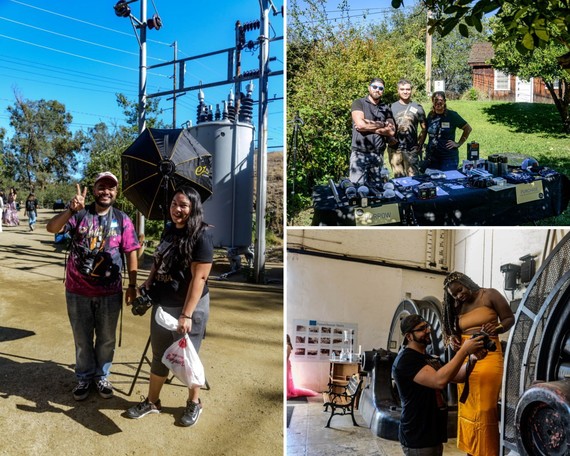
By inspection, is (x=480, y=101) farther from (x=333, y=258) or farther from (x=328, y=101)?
(x=333, y=258)

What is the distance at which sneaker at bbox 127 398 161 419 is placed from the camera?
7.85ft

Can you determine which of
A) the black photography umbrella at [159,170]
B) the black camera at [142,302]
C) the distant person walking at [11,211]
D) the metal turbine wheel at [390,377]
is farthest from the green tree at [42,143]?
the metal turbine wheel at [390,377]

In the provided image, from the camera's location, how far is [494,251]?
1985 millimetres

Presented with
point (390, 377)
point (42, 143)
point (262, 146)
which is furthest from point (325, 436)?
point (42, 143)

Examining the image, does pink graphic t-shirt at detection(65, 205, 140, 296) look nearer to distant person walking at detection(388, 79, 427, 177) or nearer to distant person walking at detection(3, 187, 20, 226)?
distant person walking at detection(388, 79, 427, 177)

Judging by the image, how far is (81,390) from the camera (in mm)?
2529

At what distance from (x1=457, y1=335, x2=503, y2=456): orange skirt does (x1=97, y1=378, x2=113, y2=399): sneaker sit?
1.47 meters

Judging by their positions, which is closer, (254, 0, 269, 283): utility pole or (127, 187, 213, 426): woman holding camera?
(127, 187, 213, 426): woman holding camera

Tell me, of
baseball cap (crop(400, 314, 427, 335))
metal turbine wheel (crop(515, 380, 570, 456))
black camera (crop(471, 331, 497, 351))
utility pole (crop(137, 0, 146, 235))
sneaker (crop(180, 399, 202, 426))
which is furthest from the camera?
utility pole (crop(137, 0, 146, 235))

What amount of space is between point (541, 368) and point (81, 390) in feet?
6.04

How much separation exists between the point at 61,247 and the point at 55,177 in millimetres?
1063

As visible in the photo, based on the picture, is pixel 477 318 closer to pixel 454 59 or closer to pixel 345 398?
pixel 345 398

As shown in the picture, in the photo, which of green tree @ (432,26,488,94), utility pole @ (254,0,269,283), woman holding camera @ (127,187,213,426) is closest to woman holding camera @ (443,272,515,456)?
woman holding camera @ (127,187,213,426)

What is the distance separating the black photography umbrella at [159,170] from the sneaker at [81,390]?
0.82 m
